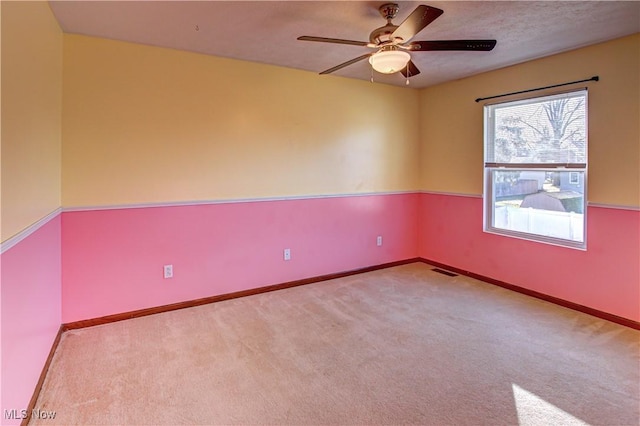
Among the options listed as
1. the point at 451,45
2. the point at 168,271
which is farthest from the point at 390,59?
the point at 168,271

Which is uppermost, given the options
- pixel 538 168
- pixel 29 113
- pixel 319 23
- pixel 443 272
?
pixel 319 23

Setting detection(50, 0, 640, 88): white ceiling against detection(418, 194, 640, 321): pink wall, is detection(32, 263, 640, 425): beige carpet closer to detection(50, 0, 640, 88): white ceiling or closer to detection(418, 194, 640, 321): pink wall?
detection(418, 194, 640, 321): pink wall

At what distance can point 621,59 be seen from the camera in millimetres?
2922

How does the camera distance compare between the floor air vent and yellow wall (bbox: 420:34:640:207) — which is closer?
yellow wall (bbox: 420:34:640:207)

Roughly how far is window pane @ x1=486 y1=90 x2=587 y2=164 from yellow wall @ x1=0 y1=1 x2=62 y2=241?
399cm

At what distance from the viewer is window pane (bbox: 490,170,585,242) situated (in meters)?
3.34

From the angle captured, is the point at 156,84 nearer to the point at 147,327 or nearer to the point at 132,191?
the point at 132,191

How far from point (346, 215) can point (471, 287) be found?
1583mm

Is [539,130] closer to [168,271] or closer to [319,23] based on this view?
[319,23]

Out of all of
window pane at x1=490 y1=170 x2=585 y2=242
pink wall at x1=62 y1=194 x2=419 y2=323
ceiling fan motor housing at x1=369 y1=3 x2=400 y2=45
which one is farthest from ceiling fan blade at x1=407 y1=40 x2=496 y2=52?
pink wall at x1=62 y1=194 x2=419 y2=323

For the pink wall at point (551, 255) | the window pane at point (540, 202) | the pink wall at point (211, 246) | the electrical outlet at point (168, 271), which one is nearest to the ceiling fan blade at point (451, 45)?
the window pane at point (540, 202)

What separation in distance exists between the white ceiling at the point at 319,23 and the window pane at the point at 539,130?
1.61 feet

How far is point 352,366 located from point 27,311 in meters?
1.88

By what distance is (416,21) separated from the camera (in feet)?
6.44
